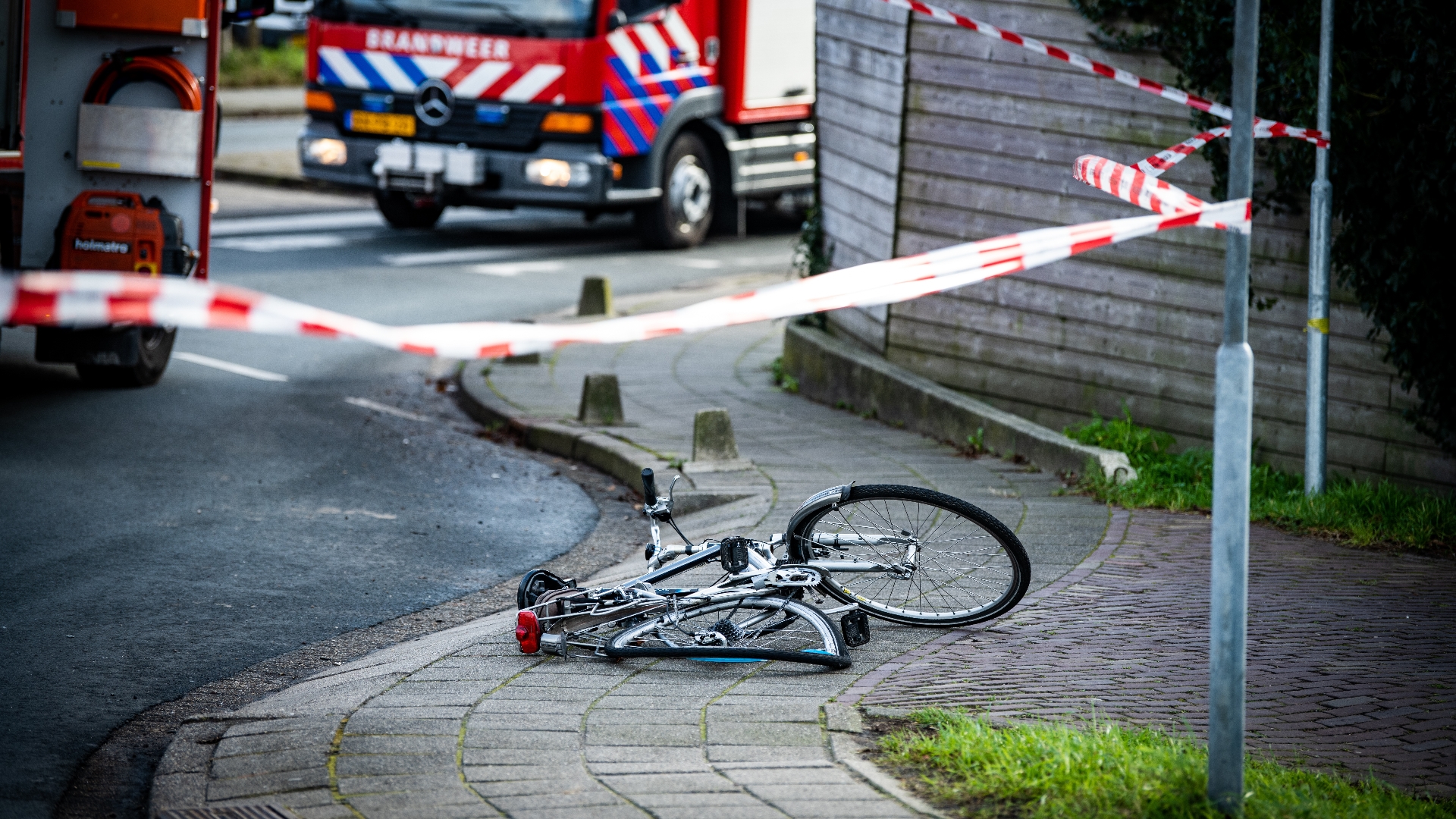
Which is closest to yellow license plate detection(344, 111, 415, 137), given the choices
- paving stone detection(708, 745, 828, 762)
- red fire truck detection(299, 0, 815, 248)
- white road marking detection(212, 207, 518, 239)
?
red fire truck detection(299, 0, 815, 248)

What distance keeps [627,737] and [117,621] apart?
2.40 metres

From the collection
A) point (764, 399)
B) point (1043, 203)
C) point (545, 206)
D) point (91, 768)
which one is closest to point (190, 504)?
point (91, 768)

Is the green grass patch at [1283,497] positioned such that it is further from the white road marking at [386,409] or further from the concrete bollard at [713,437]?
Answer: the white road marking at [386,409]

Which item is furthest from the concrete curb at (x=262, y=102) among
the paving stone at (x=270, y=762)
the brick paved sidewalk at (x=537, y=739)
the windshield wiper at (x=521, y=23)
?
the paving stone at (x=270, y=762)

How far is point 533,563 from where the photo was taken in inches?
270

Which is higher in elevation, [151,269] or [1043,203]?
[1043,203]

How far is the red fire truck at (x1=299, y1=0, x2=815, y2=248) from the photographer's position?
14.1 meters

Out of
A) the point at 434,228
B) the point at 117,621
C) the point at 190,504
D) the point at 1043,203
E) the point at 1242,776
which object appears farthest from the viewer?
the point at 434,228

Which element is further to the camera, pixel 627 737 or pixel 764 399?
pixel 764 399

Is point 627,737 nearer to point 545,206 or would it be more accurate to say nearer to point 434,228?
point 545,206

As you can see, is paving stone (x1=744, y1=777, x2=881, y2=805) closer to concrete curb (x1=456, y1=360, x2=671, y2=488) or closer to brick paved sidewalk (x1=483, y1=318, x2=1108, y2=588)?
brick paved sidewalk (x1=483, y1=318, x2=1108, y2=588)

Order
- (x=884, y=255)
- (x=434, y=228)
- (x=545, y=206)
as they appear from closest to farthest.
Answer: (x=884, y=255) < (x=545, y=206) < (x=434, y=228)

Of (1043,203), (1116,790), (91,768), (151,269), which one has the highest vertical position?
(1043,203)

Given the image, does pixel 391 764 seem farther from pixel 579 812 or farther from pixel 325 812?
pixel 579 812
